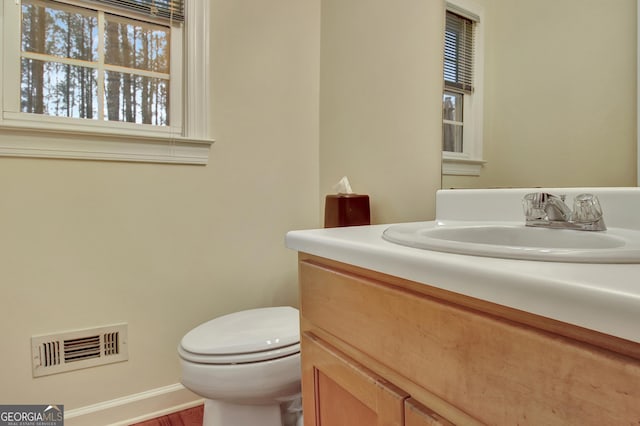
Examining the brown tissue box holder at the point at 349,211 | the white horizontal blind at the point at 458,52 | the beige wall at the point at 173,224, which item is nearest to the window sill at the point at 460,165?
the white horizontal blind at the point at 458,52

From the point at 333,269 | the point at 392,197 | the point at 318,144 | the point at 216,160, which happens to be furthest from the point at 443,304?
the point at 318,144

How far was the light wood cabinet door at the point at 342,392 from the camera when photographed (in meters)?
0.55

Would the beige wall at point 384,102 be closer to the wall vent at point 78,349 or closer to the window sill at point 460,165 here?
the window sill at point 460,165

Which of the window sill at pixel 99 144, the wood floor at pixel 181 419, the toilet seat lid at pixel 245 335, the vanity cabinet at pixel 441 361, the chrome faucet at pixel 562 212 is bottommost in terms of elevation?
the wood floor at pixel 181 419

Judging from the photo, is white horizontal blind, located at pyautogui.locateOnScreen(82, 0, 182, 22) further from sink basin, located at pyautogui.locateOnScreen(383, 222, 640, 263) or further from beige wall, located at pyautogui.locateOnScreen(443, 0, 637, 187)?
sink basin, located at pyautogui.locateOnScreen(383, 222, 640, 263)

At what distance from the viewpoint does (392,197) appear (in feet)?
4.57

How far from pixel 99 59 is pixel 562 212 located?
1.61 m

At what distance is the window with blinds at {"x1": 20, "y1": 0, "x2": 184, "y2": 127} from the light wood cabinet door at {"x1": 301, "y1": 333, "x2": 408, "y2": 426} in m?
1.20

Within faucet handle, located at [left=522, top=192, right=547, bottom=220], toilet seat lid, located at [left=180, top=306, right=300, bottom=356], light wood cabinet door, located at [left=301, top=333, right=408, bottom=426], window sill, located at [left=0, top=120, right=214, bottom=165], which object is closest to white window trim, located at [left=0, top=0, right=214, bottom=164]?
window sill, located at [left=0, top=120, right=214, bottom=165]

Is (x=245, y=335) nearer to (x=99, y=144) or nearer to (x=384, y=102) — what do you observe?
(x=99, y=144)

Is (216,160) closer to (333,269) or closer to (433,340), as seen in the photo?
(333,269)

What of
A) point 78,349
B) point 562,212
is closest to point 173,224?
point 78,349

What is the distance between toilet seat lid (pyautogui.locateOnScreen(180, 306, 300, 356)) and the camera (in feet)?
3.41

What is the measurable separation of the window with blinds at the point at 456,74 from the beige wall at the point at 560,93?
0.22 ft
